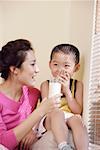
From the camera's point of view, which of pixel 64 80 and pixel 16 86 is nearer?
pixel 16 86

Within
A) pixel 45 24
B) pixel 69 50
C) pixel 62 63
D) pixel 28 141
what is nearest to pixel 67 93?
pixel 62 63

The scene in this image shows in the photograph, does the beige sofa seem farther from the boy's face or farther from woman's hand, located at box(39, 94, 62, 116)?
the boy's face

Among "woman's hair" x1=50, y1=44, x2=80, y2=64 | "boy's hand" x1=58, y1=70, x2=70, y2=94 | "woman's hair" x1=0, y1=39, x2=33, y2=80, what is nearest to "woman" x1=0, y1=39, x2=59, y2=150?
"woman's hair" x1=0, y1=39, x2=33, y2=80

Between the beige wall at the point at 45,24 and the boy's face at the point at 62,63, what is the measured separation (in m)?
0.18

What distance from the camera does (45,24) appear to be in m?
2.47

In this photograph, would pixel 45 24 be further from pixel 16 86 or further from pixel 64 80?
pixel 16 86

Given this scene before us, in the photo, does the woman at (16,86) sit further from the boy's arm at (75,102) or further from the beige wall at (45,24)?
the beige wall at (45,24)

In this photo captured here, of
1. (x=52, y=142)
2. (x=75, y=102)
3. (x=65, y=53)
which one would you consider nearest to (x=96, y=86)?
(x=75, y=102)

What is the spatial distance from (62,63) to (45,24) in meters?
0.52

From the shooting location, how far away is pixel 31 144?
5.50ft

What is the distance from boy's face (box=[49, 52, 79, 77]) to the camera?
2066 millimetres

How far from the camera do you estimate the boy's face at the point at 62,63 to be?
6.78ft

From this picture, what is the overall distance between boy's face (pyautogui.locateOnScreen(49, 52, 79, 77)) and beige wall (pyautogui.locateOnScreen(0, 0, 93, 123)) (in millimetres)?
183

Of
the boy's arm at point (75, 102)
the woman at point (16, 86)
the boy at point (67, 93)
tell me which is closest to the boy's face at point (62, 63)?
the boy at point (67, 93)
